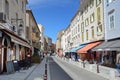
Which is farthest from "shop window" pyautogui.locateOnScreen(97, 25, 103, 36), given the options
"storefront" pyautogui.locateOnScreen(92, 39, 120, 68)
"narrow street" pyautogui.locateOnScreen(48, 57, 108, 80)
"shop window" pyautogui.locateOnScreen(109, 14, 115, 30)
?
"narrow street" pyautogui.locateOnScreen(48, 57, 108, 80)

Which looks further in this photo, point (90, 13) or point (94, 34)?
point (90, 13)

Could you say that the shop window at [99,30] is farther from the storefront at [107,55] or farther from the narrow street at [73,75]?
the narrow street at [73,75]

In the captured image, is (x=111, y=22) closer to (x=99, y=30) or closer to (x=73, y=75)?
(x=99, y=30)

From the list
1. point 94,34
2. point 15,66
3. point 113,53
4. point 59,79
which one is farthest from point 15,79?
point 94,34

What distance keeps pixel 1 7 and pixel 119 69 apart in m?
9.95

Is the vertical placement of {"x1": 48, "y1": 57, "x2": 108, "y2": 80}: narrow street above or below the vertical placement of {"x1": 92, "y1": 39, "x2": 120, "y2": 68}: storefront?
below

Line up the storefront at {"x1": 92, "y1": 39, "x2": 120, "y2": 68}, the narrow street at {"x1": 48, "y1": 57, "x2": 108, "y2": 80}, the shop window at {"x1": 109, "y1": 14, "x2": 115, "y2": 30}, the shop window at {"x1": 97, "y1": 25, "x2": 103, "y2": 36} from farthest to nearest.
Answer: the shop window at {"x1": 97, "y1": 25, "x2": 103, "y2": 36} → the shop window at {"x1": 109, "y1": 14, "x2": 115, "y2": 30} → the storefront at {"x1": 92, "y1": 39, "x2": 120, "y2": 68} → the narrow street at {"x1": 48, "y1": 57, "x2": 108, "y2": 80}

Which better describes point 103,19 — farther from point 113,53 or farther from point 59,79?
point 59,79

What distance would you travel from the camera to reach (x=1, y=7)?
20.4 metres

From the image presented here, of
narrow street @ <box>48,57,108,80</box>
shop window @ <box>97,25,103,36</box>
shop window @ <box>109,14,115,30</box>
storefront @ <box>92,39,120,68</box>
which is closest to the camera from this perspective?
narrow street @ <box>48,57,108,80</box>

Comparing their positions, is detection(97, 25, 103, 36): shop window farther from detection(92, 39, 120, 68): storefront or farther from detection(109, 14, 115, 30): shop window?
detection(109, 14, 115, 30): shop window

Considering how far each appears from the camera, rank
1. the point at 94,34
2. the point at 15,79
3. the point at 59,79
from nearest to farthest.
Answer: the point at 15,79, the point at 59,79, the point at 94,34

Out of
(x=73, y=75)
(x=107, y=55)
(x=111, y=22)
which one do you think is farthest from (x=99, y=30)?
(x=73, y=75)

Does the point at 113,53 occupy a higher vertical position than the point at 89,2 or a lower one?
lower
